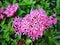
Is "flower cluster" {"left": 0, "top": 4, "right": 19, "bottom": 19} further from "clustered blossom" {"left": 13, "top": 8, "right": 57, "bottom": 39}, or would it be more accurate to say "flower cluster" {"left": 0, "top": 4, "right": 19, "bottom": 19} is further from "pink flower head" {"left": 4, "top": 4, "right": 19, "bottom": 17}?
"clustered blossom" {"left": 13, "top": 8, "right": 57, "bottom": 39}

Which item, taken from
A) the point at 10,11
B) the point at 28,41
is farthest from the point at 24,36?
the point at 10,11

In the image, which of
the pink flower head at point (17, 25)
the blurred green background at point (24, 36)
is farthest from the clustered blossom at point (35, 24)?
the blurred green background at point (24, 36)

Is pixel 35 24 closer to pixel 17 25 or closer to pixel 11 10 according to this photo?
pixel 17 25

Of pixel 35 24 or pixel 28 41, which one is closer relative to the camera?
pixel 35 24

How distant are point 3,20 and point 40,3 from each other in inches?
15.2

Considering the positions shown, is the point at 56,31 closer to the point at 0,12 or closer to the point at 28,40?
the point at 28,40

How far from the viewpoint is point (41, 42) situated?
167cm

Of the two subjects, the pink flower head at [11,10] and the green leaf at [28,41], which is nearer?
the green leaf at [28,41]

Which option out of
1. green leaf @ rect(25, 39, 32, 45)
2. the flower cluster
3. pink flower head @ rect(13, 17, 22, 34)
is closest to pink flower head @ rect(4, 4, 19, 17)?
the flower cluster

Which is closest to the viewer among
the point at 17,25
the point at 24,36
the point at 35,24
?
the point at 35,24

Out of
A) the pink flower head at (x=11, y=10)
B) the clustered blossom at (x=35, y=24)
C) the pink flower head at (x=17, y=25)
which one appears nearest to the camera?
the clustered blossom at (x=35, y=24)

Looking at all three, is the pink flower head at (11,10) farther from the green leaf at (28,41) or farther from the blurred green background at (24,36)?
the green leaf at (28,41)

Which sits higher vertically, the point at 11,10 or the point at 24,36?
the point at 11,10

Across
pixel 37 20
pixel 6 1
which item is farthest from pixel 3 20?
pixel 37 20
